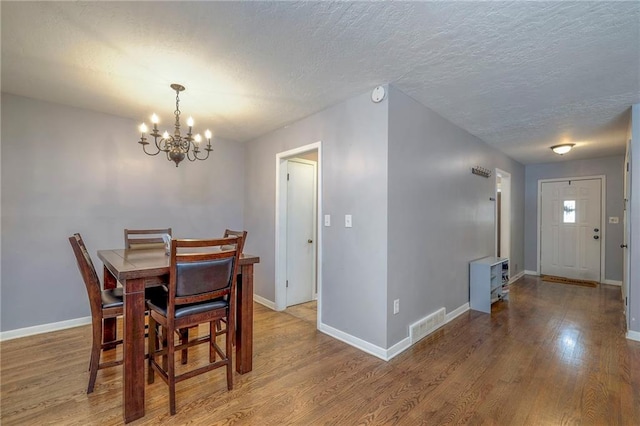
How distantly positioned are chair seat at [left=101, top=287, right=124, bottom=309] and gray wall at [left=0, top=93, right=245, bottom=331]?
135 cm

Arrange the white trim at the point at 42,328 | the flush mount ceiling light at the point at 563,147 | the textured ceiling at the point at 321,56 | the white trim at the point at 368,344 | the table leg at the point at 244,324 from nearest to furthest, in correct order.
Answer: the textured ceiling at the point at 321,56
the table leg at the point at 244,324
the white trim at the point at 368,344
the white trim at the point at 42,328
the flush mount ceiling light at the point at 563,147

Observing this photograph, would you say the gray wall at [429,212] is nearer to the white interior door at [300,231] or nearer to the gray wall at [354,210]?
the gray wall at [354,210]

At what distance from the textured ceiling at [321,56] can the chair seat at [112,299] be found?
69.5 inches

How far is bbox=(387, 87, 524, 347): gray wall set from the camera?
8.68 ft

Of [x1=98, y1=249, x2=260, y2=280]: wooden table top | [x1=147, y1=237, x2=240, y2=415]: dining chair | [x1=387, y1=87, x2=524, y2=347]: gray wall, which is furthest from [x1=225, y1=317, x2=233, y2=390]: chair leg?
[x1=387, y1=87, x2=524, y2=347]: gray wall

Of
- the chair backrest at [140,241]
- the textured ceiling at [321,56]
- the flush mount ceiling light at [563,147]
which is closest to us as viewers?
the textured ceiling at [321,56]

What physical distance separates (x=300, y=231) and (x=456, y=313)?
224cm

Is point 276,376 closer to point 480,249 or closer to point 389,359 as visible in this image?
point 389,359

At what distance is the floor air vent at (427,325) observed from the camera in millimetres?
2844

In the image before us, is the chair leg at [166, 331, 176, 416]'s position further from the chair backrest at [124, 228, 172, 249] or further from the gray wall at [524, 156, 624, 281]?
the gray wall at [524, 156, 624, 281]

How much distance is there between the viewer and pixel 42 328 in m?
3.00

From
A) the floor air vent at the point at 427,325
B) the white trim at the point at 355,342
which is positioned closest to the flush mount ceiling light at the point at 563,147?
the floor air vent at the point at 427,325

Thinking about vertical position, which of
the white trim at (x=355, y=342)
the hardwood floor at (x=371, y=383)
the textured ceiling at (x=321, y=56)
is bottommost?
the hardwood floor at (x=371, y=383)

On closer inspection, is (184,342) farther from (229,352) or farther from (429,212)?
(429,212)
